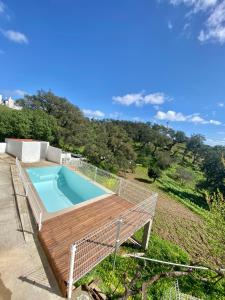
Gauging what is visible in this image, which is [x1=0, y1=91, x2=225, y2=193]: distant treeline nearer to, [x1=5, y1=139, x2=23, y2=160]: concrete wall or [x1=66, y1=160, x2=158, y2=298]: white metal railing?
[x1=5, y1=139, x2=23, y2=160]: concrete wall

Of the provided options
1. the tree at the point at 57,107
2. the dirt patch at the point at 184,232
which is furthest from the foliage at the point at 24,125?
the dirt patch at the point at 184,232

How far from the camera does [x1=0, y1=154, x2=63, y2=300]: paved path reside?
3096mm

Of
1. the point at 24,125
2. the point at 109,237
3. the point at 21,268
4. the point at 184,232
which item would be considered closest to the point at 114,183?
the point at 184,232

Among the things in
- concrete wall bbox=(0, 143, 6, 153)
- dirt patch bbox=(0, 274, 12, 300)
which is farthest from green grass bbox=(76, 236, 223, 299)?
concrete wall bbox=(0, 143, 6, 153)

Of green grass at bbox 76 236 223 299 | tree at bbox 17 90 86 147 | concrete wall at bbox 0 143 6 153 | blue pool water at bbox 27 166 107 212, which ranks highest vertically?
tree at bbox 17 90 86 147

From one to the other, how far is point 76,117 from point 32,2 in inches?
487

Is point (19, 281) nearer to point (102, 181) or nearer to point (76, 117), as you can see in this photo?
point (102, 181)

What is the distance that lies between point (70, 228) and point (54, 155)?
8.52 meters

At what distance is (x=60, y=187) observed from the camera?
36.6 ft

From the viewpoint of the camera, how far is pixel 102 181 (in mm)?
9266

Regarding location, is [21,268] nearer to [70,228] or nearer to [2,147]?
[70,228]

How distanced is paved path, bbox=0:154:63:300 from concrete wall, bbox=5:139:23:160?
7705mm

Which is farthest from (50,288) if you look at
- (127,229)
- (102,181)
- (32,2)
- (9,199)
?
(32,2)

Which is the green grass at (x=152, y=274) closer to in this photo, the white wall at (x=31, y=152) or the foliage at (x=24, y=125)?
the white wall at (x=31, y=152)
